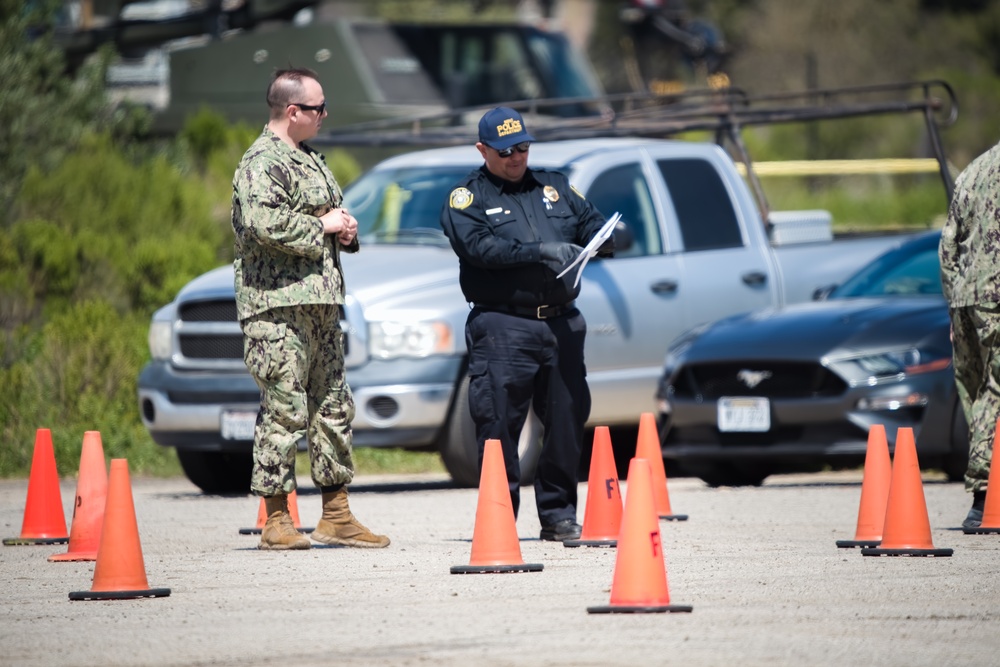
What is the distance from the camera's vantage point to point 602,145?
12.5 meters

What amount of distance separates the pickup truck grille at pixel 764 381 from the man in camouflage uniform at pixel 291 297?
370 centimetres

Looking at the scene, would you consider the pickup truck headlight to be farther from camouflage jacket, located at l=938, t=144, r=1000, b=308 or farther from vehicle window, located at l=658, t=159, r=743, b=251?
camouflage jacket, located at l=938, t=144, r=1000, b=308

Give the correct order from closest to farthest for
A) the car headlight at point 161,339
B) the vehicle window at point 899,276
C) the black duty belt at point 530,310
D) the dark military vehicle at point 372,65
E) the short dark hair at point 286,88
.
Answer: the short dark hair at point 286,88 < the black duty belt at point 530,310 < the car headlight at point 161,339 < the vehicle window at point 899,276 < the dark military vehicle at point 372,65

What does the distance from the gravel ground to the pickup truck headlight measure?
1.57 meters

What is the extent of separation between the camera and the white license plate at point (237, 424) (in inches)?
438

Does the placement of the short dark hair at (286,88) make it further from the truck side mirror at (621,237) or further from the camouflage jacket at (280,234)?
the truck side mirror at (621,237)

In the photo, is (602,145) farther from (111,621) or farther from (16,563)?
(111,621)

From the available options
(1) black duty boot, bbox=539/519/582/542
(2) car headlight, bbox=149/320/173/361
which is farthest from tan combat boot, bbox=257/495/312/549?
(2) car headlight, bbox=149/320/173/361

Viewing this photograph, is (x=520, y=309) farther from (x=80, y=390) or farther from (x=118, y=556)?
(x=80, y=390)

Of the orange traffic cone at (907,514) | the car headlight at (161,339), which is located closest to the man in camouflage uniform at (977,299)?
the orange traffic cone at (907,514)

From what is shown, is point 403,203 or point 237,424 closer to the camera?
point 237,424

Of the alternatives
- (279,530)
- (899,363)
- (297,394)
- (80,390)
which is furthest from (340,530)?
Result: (80,390)

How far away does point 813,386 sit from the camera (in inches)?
440

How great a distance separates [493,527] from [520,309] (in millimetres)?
1350
